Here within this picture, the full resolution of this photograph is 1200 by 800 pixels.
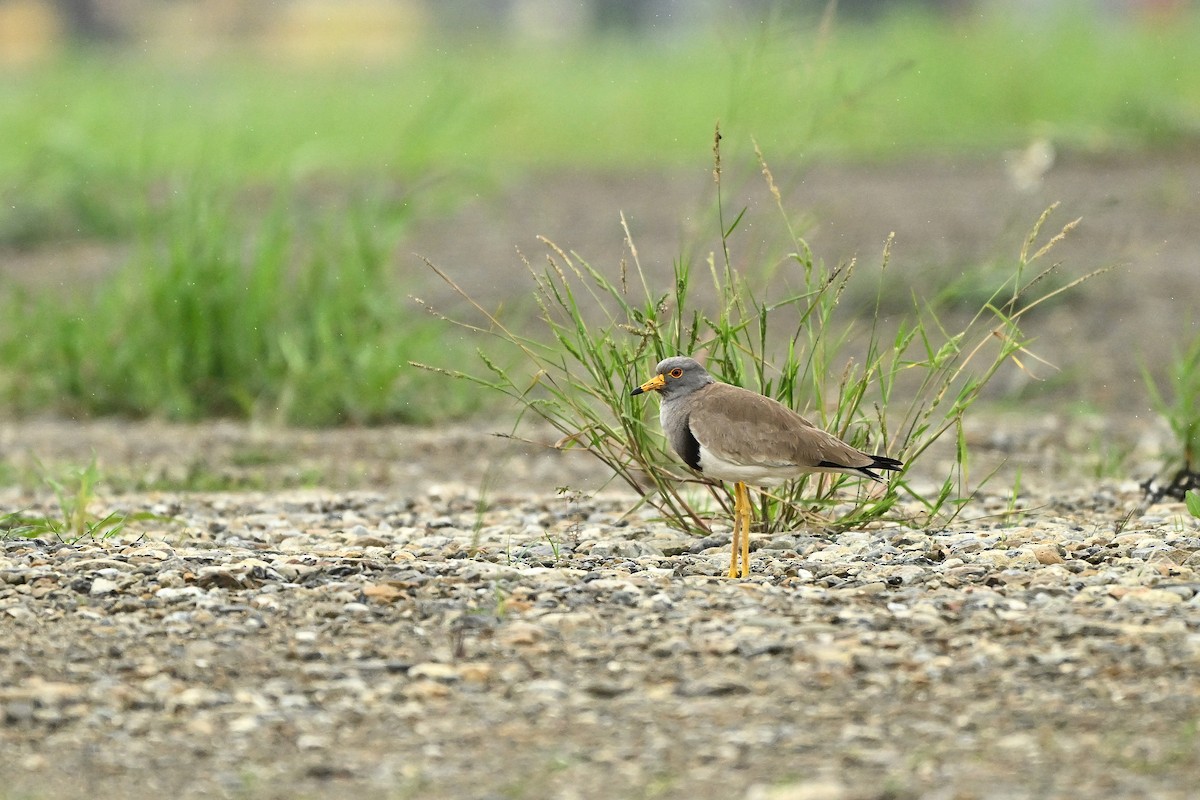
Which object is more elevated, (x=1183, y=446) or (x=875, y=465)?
(x=875, y=465)

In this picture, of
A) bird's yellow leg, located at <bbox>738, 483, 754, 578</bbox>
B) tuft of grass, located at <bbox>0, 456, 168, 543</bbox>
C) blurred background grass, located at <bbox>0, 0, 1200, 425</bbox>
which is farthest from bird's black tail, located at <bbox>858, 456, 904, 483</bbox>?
tuft of grass, located at <bbox>0, 456, 168, 543</bbox>

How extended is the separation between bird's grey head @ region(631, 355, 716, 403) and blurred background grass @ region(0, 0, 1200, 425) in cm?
90

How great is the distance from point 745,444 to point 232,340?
148 inches

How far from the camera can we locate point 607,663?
3283mm

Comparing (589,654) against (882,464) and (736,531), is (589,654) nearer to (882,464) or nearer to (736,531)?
(736,531)

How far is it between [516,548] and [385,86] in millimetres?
16794

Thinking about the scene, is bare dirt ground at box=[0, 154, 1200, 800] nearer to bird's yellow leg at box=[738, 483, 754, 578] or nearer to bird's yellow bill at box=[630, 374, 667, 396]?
bird's yellow leg at box=[738, 483, 754, 578]

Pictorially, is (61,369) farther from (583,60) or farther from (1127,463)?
(583,60)

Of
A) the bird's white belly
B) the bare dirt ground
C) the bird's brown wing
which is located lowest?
the bare dirt ground

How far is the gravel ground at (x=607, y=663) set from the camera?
110 inches

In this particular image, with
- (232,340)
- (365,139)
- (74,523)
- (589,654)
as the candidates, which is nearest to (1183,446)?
(589,654)

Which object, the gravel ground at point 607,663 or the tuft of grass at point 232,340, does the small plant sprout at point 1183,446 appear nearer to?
the gravel ground at point 607,663

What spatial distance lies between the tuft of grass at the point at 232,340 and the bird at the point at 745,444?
3178 millimetres

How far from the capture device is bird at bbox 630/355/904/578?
3.66 meters
